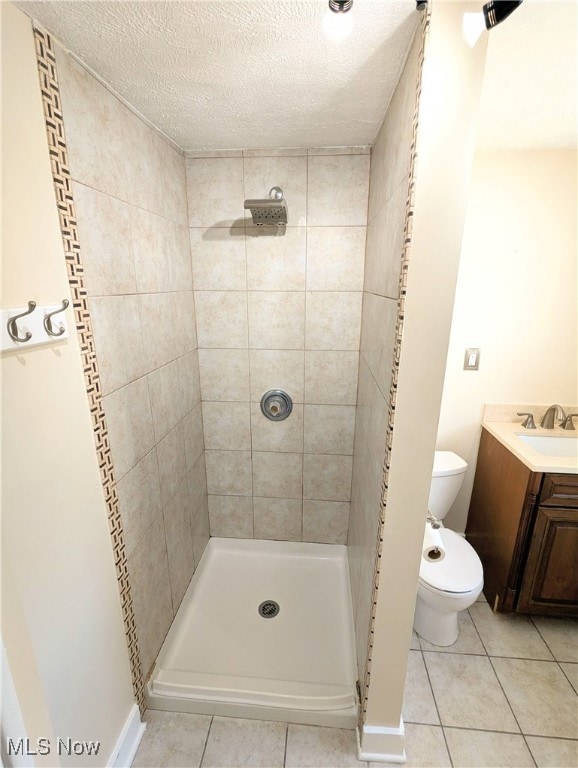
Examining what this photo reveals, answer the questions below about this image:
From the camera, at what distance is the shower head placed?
151 cm

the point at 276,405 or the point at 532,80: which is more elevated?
the point at 532,80

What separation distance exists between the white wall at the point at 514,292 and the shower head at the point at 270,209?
98 cm

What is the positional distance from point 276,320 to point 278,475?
93 cm

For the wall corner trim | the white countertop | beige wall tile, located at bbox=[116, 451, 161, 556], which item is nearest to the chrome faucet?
the white countertop

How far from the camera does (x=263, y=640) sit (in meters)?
1.68

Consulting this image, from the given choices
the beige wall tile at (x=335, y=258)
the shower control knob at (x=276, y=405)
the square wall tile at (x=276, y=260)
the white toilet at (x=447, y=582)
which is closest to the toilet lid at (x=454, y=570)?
the white toilet at (x=447, y=582)

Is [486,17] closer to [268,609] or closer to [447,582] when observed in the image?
[447,582]

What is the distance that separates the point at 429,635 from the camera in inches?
68.2

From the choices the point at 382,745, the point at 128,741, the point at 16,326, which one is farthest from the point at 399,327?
the point at 128,741

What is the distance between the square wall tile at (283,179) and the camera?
5.51ft

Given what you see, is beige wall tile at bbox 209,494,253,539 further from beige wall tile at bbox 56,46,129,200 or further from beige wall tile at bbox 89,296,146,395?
beige wall tile at bbox 56,46,129,200

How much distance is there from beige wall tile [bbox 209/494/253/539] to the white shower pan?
62 mm

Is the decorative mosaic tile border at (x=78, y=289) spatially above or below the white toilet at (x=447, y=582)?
above

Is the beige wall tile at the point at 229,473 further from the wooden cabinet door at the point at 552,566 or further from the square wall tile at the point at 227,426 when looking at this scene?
the wooden cabinet door at the point at 552,566
